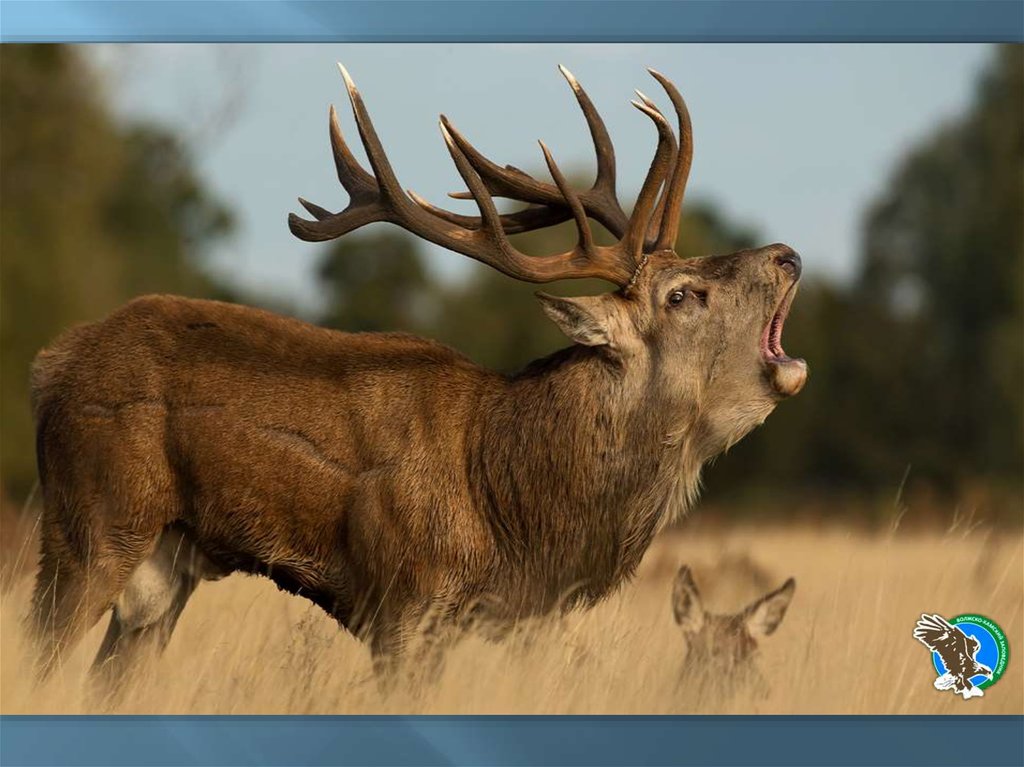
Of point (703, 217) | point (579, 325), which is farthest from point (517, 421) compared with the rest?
point (703, 217)

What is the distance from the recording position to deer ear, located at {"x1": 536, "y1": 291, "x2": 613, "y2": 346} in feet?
22.1

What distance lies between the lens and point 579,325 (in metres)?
6.82

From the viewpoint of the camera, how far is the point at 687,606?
775cm

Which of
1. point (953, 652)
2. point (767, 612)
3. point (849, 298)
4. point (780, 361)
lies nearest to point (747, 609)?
point (767, 612)

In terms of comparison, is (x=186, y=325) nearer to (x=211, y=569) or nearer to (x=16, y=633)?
(x=211, y=569)

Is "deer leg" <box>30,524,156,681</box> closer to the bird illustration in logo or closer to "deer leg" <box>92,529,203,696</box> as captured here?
"deer leg" <box>92,529,203,696</box>

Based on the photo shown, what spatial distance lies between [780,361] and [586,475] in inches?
37.0

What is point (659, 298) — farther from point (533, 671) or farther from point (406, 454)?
point (533, 671)

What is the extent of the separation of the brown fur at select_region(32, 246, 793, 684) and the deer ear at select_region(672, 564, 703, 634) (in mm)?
686

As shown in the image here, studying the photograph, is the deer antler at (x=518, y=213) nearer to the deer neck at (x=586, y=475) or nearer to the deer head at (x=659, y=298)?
the deer head at (x=659, y=298)

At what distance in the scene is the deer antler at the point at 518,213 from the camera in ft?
23.1

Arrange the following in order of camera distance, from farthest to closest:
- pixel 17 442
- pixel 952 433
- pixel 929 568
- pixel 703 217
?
pixel 703 217 → pixel 952 433 → pixel 17 442 → pixel 929 568

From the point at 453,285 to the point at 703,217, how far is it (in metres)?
5.91

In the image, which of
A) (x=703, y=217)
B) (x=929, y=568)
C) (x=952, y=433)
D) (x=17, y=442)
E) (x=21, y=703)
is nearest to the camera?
(x=21, y=703)
